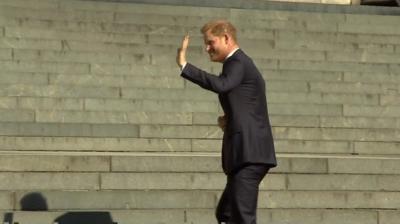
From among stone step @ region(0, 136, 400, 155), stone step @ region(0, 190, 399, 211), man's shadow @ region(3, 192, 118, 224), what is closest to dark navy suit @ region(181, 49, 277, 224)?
man's shadow @ region(3, 192, 118, 224)

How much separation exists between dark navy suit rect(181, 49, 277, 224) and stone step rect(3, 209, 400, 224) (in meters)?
2.14

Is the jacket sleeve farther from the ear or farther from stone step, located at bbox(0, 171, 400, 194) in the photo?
stone step, located at bbox(0, 171, 400, 194)

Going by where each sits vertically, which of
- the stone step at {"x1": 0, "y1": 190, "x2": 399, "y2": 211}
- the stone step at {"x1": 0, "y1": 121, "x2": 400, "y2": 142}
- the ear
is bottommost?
the stone step at {"x1": 0, "y1": 190, "x2": 399, "y2": 211}

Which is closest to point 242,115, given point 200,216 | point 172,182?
point 200,216

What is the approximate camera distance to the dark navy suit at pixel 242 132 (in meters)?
4.49

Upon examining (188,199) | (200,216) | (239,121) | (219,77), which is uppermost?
(219,77)

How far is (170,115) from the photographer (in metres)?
9.71

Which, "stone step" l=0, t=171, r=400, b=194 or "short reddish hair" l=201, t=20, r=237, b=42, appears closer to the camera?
"short reddish hair" l=201, t=20, r=237, b=42

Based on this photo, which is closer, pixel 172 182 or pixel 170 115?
pixel 172 182

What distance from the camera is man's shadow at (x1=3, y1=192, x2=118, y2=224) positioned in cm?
644

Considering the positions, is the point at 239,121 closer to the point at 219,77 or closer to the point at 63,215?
the point at 219,77

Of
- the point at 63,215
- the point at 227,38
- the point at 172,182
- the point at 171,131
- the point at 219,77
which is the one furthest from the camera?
the point at 171,131

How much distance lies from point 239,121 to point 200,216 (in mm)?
2361

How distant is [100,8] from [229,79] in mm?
9569
